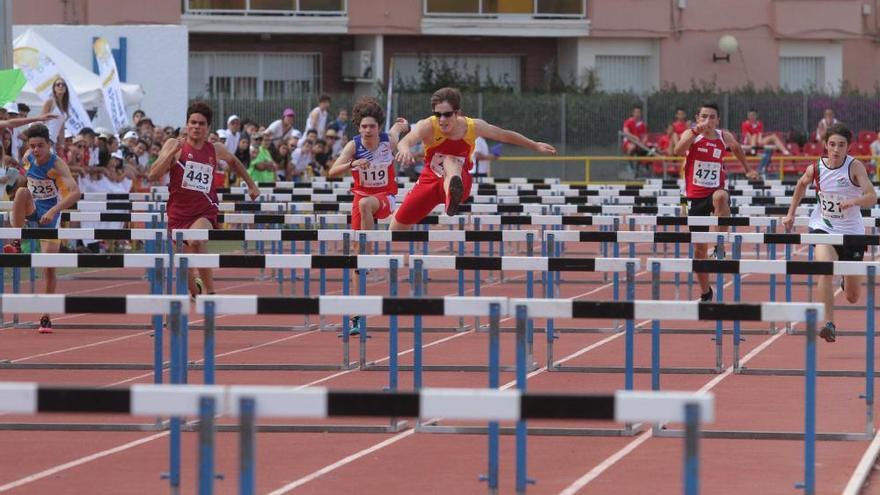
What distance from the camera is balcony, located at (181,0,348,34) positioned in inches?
1806

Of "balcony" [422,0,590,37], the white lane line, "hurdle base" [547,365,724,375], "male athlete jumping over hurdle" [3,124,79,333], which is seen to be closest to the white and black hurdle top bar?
the white lane line

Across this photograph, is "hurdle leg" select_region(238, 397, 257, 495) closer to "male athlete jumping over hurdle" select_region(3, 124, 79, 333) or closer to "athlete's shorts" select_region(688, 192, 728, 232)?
"male athlete jumping over hurdle" select_region(3, 124, 79, 333)

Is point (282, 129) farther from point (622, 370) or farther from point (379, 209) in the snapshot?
point (622, 370)

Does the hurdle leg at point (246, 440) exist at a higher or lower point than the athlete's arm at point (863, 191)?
lower

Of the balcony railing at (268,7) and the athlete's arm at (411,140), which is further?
the balcony railing at (268,7)

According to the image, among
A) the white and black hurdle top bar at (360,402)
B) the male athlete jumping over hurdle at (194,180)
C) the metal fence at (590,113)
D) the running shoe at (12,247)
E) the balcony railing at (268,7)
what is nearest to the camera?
the white and black hurdle top bar at (360,402)

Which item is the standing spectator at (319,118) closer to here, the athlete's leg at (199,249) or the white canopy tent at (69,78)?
the white canopy tent at (69,78)

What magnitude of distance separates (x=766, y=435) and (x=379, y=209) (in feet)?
22.0

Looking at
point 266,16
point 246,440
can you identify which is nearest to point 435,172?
point 246,440

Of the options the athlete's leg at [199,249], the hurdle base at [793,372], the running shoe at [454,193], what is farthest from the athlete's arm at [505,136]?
the hurdle base at [793,372]

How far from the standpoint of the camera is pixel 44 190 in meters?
16.3

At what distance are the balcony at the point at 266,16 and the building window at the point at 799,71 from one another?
508 inches

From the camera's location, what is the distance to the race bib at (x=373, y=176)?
16.0 metres

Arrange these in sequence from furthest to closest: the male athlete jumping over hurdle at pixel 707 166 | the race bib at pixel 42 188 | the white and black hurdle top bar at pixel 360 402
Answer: the male athlete jumping over hurdle at pixel 707 166 → the race bib at pixel 42 188 → the white and black hurdle top bar at pixel 360 402
